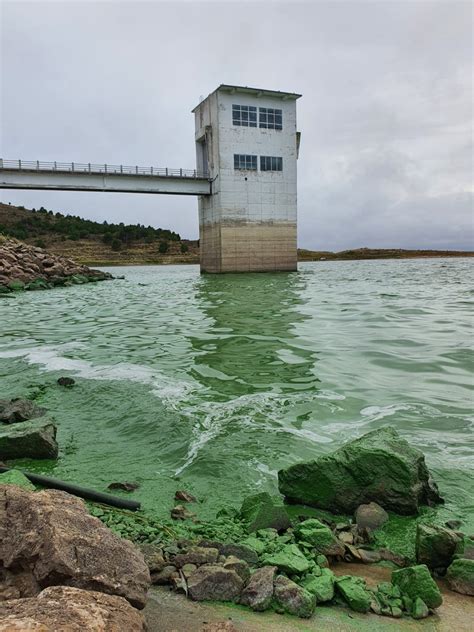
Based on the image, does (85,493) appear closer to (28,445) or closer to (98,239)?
(28,445)

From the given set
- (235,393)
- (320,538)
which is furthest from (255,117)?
(320,538)

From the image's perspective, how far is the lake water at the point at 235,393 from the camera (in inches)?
197

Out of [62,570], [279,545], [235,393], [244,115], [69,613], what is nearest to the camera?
[69,613]

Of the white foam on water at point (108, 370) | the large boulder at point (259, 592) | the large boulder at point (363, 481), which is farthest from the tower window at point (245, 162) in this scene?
the large boulder at point (259, 592)

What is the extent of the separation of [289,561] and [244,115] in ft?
152

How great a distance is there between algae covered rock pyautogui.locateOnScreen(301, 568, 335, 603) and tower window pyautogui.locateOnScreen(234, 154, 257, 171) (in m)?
44.6

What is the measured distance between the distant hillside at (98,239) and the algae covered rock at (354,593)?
8599cm

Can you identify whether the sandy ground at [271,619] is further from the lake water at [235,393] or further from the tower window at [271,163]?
the tower window at [271,163]

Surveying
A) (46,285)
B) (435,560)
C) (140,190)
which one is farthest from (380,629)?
(140,190)

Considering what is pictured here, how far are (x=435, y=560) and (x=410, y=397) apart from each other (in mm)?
4154

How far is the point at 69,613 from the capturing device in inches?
74.0

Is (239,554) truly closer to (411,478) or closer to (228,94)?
(411,478)

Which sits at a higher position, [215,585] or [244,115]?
[244,115]

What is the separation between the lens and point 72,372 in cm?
905
